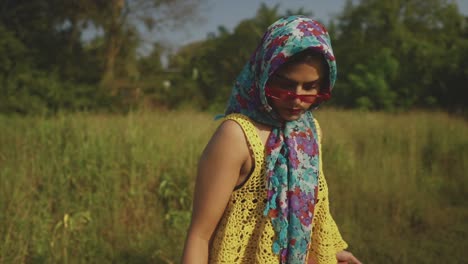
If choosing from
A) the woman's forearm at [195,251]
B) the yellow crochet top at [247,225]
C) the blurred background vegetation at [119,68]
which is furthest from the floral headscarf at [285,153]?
the blurred background vegetation at [119,68]

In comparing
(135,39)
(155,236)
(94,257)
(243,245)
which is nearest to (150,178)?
(155,236)

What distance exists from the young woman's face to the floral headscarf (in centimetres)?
3

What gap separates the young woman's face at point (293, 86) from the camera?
3.62 ft

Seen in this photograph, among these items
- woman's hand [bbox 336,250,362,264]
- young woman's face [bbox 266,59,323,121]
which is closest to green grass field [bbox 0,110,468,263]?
woman's hand [bbox 336,250,362,264]

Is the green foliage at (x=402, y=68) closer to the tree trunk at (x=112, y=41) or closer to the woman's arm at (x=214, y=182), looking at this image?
the tree trunk at (x=112, y=41)

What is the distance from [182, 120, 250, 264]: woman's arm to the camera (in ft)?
3.50

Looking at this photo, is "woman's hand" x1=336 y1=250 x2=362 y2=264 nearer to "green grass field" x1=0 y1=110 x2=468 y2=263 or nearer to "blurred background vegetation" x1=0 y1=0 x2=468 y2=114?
"green grass field" x1=0 y1=110 x2=468 y2=263

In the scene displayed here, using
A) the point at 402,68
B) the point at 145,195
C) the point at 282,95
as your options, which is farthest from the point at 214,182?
the point at 402,68

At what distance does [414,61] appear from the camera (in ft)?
61.6

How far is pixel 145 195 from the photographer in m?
3.70

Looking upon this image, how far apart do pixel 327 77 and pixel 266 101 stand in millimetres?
226

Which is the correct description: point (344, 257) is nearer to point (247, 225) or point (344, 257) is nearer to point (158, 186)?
point (247, 225)

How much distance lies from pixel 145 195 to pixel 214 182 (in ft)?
9.12

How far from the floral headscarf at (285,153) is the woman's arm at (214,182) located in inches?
4.0
